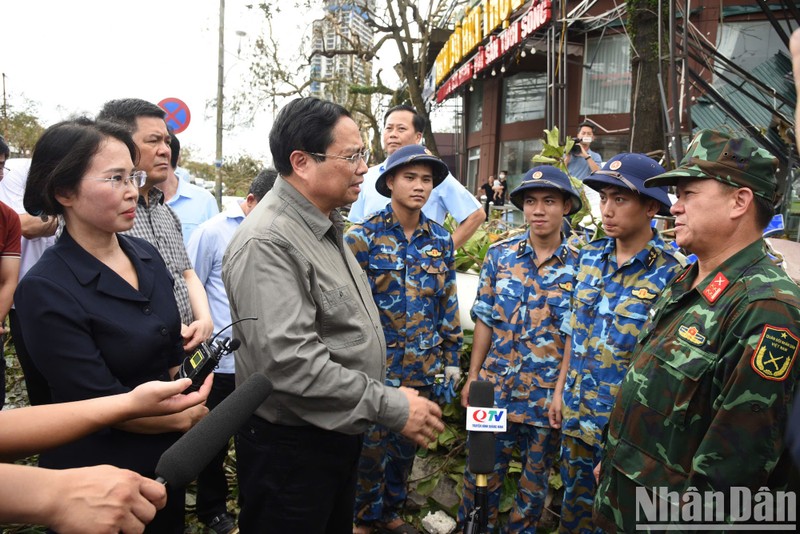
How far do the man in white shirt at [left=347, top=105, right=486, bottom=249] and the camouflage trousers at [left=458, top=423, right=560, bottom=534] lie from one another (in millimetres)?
1823

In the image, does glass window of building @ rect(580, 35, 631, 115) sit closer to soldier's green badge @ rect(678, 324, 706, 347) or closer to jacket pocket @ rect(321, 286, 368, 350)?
soldier's green badge @ rect(678, 324, 706, 347)

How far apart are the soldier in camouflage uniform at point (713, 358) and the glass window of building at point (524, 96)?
15706 mm

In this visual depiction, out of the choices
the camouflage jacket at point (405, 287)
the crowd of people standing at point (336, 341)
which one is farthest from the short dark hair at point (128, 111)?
the camouflage jacket at point (405, 287)

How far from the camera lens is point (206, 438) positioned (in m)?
1.37

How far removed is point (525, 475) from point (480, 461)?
1402mm

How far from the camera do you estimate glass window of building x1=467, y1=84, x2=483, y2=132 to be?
20578mm

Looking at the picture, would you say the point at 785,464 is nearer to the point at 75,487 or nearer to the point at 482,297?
the point at 482,297

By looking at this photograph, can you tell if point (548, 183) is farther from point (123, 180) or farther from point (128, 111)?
point (128, 111)

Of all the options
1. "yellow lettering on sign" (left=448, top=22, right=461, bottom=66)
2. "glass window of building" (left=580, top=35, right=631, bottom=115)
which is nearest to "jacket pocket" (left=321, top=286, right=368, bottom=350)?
"glass window of building" (left=580, top=35, right=631, bottom=115)

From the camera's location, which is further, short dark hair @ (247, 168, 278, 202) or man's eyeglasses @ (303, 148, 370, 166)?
short dark hair @ (247, 168, 278, 202)

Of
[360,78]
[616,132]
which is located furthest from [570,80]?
[360,78]

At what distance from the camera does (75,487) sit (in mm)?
1254

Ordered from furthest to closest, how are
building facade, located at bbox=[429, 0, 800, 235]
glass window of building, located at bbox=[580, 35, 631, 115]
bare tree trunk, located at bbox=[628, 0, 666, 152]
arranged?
glass window of building, located at bbox=[580, 35, 631, 115]
building facade, located at bbox=[429, 0, 800, 235]
bare tree trunk, located at bbox=[628, 0, 666, 152]

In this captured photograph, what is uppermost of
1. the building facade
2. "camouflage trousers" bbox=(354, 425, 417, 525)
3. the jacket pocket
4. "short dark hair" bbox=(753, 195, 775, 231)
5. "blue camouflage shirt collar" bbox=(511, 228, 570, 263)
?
the building facade
